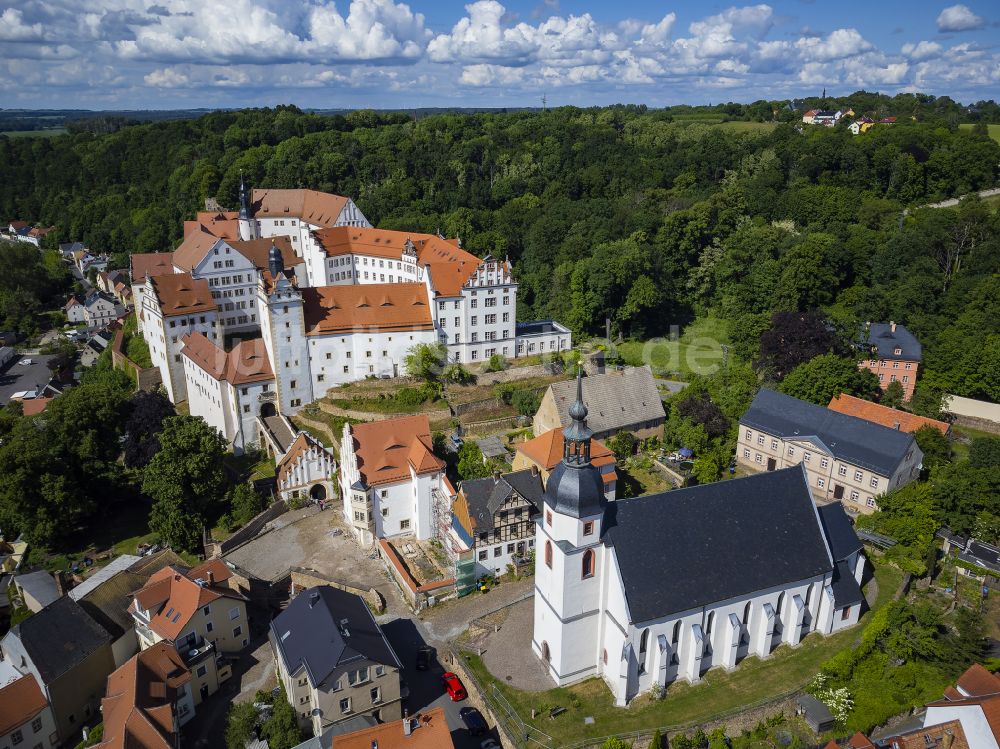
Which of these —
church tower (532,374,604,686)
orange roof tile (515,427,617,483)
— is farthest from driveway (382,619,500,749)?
orange roof tile (515,427,617,483)

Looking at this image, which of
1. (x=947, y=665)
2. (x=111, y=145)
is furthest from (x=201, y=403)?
(x=111, y=145)

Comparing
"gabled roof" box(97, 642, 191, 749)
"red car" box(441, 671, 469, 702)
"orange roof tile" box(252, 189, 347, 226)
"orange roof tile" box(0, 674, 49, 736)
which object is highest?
"orange roof tile" box(252, 189, 347, 226)

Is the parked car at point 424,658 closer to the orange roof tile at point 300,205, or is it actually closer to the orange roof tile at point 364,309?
the orange roof tile at point 364,309

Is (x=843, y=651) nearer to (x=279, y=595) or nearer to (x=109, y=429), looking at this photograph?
(x=279, y=595)

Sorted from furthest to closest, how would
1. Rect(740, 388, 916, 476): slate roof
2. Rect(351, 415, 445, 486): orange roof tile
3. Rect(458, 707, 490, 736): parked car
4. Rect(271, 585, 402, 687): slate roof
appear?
1. Rect(740, 388, 916, 476): slate roof
2. Rect(351, 415, 445, 486): orange roof tile
3. Rect(458, 707, 490, 736): parked car
4. Rect(271, 585, 402, 687): slate roof

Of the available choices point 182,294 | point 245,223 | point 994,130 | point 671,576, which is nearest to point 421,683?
point 671,576

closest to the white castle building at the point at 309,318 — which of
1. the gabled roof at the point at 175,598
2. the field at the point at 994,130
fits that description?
the gabled roof at the point at 175,598

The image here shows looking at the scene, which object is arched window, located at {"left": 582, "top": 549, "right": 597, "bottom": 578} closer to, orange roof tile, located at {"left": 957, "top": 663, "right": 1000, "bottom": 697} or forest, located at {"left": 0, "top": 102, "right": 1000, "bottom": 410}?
orange roof tile, located at {"left": 957, "top": 663, "right": 1000, "bottom": 697}
